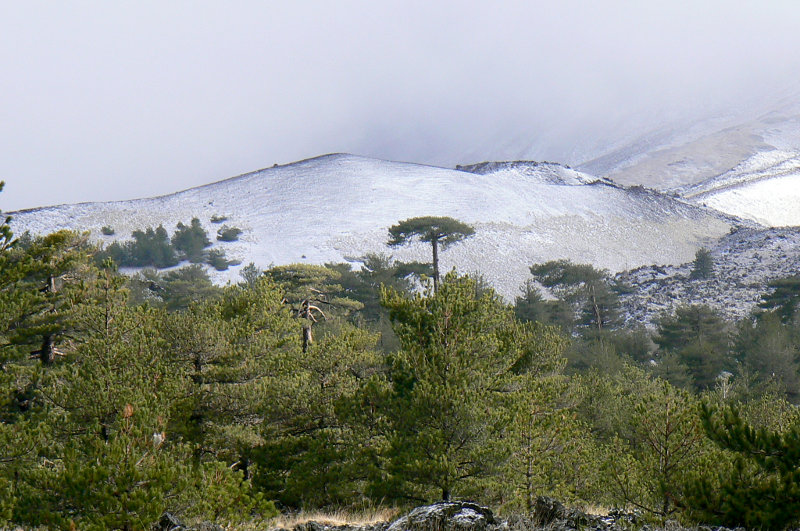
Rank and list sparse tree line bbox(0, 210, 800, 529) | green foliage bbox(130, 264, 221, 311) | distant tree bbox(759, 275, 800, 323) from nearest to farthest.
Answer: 1. sparse tree line bbox(0, 210, 800, 529)
2. green foliage bbox(130, 264, 221, 311)
3. distant tree bbox(759, 275, 800, 323)

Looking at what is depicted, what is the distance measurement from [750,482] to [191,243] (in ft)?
222

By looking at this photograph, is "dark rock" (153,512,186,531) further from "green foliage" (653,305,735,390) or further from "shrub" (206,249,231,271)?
"shrub" (206,249,231,271)

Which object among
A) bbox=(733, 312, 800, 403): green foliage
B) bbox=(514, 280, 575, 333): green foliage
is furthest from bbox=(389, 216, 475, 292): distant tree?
bbox=(733, 312, 800, 403): green foliage

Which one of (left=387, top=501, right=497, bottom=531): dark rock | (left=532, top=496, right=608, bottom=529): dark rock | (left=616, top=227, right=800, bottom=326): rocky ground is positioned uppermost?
(left=387, top=501, right=497, bottom=531): dark rock

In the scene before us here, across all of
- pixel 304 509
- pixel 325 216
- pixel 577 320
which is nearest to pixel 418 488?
pixel 304 509

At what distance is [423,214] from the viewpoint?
86.8 meters

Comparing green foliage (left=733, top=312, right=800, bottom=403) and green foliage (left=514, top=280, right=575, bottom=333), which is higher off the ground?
green foliage (left=514, top=280, right=575, bottom=333)

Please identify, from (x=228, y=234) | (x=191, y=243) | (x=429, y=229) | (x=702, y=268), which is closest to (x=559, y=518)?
(x=429, y=229)

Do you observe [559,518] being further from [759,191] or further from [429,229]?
[759,191]

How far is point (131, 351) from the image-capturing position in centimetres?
1457

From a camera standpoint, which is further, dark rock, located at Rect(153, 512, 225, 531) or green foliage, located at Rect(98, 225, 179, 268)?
green foliage, located at Rect(98, 225, 179, 268)

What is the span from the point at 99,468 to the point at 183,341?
680 cm

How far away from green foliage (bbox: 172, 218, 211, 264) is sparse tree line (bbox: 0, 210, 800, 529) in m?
47.9

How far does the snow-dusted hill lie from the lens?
77000 millimetres
